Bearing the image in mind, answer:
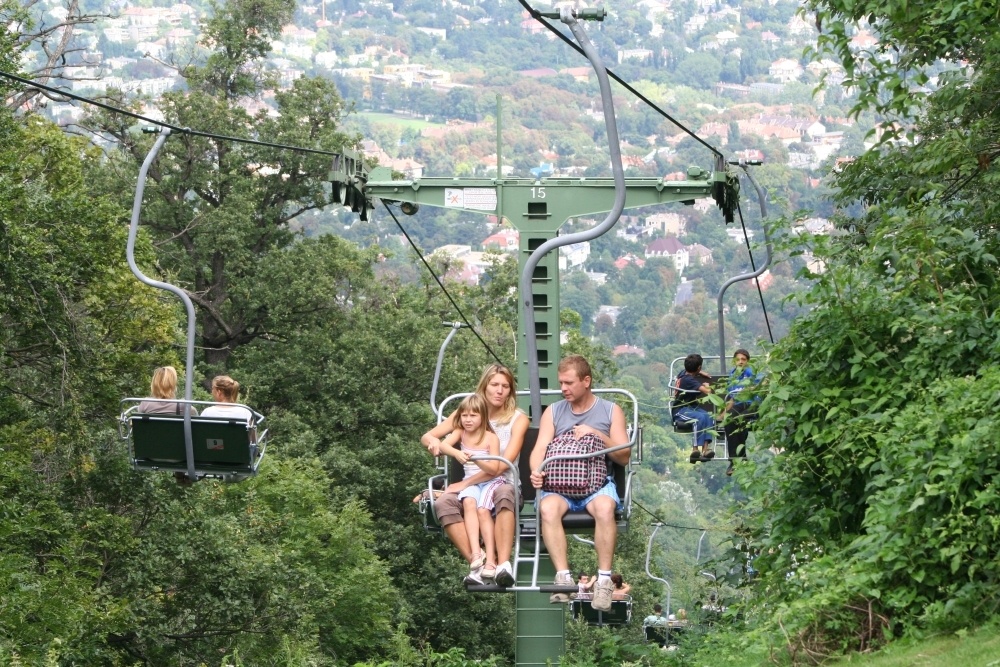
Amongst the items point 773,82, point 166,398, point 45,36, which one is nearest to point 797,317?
point 166,398

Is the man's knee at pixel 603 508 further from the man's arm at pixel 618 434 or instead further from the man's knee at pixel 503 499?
the man's knee at pixel 503 499

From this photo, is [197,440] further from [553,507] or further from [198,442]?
[553,507]

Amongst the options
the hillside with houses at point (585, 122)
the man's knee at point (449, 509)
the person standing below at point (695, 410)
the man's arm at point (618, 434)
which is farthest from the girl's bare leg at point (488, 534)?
the hillside with houses at point (585, 122)

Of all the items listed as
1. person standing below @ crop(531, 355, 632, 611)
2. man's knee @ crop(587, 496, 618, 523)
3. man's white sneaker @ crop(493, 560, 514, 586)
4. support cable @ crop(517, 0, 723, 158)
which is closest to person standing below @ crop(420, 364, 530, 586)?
man's white sneaker @ crop(493, 560, 514, 586)

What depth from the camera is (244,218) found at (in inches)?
1166

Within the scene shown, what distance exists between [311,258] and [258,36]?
17.3 feet

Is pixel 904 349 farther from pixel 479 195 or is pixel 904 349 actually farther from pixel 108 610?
pixel 108 610

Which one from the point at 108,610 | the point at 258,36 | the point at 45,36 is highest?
the point at 258,36

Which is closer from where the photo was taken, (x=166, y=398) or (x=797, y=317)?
(x=797, y=317)

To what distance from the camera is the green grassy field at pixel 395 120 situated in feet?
500

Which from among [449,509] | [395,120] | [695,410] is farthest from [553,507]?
[395,120]

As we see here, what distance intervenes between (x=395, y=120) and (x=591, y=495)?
14868 cm

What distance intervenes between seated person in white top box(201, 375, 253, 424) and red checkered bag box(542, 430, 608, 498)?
302 cm

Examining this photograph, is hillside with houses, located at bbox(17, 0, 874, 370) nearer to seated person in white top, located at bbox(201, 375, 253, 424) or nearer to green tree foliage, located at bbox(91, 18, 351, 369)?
A: green tree foliage, located at bbox(91, 18, 351, 369)
